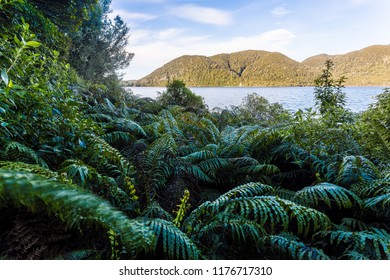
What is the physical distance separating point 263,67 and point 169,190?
10.4 meters

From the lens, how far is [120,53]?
51.2ft

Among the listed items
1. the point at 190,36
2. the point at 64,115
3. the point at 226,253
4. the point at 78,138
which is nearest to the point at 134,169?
the point at 78,138

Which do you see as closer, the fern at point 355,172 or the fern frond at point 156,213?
the fern frond at point 156,213

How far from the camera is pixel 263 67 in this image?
35.6ft

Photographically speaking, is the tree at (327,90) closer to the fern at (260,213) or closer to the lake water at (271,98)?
the lake water at (271,98)

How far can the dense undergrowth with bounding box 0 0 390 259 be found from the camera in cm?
112

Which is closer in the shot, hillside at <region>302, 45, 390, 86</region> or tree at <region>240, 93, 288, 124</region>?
tree at <region>240, 93, 288, 124</region>

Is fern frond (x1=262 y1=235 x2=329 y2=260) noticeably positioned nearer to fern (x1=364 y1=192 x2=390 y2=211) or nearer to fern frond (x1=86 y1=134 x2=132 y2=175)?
fern (x1=364 y1=192 x2=390 y2=211)

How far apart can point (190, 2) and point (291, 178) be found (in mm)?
2060

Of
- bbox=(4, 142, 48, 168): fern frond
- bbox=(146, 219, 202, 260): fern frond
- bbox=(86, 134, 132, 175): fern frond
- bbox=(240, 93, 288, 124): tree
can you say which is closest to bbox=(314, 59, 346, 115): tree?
bbox=(240, 93, 288, 124): tree

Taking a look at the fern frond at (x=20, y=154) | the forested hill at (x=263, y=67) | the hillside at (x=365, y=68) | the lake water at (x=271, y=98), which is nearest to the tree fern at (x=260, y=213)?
the fern frond at (x=20, y=154)

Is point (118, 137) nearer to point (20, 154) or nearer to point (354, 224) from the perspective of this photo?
point (20, 154)

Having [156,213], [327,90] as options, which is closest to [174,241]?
[156,213]

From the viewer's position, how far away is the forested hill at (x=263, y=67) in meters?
7.72
